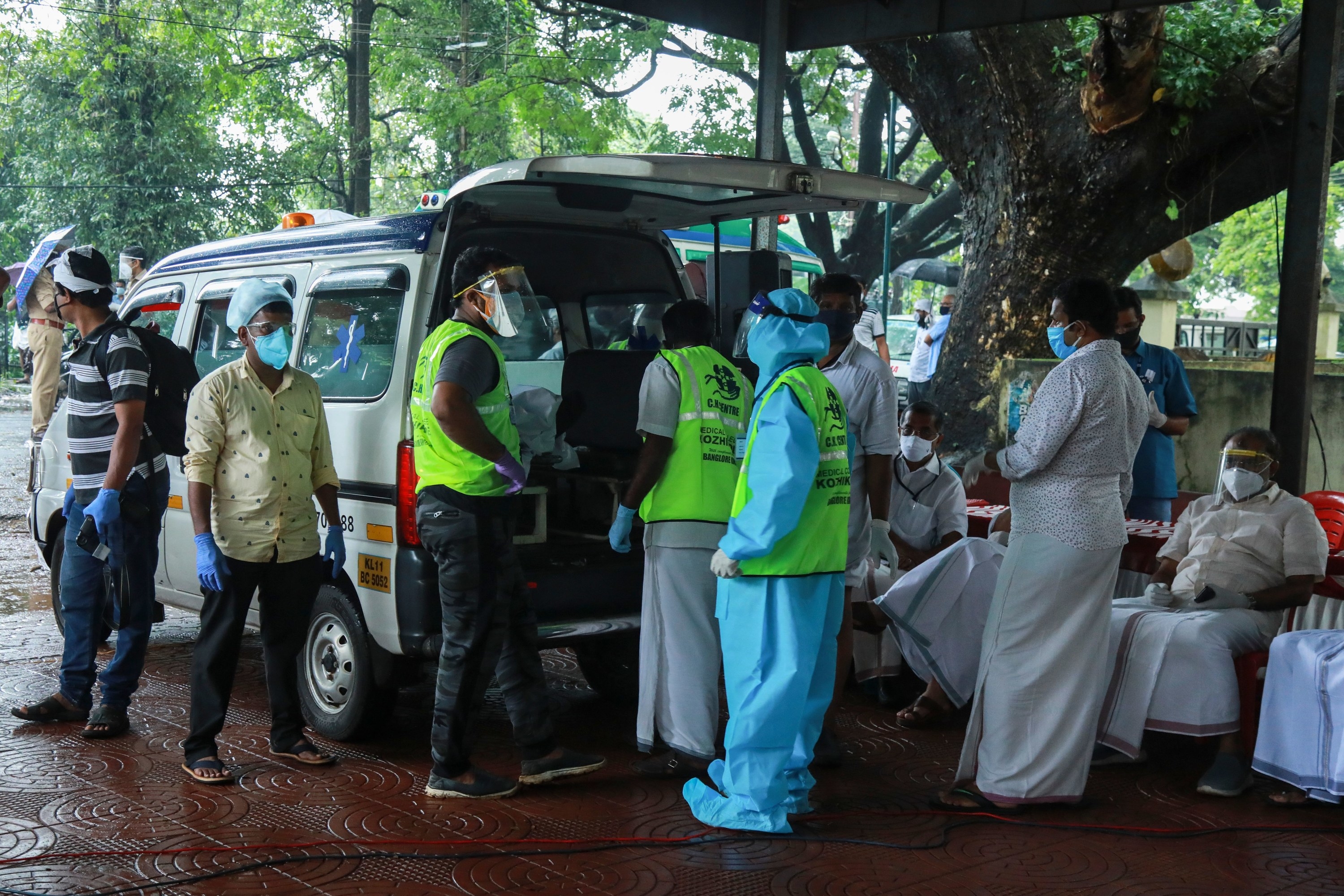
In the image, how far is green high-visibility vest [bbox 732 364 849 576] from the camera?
4.19 m

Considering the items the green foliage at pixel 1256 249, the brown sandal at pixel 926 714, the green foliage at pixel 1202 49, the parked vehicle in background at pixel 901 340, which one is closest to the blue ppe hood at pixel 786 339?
the brown sandal at pixel 926 714

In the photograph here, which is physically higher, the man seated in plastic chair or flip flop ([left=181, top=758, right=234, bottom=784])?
the man seated in plastic chair

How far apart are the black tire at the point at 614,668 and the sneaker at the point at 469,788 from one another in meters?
1.39

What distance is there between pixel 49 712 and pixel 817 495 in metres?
3.48

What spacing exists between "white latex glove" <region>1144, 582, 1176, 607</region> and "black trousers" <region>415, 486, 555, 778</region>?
264 centimetres

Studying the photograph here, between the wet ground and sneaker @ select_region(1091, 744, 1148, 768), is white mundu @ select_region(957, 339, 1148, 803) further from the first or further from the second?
sneaker @ select_region(1091, 744, 1148, 768)

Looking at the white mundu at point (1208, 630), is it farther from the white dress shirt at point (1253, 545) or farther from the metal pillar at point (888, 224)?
the metal pillar at point (888, 224)

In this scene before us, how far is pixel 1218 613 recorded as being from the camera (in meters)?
5.01

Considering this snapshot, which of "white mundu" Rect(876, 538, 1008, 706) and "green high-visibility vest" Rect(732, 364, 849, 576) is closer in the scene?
"green high-visibility vest" Rect(732, 364, 849, 576)

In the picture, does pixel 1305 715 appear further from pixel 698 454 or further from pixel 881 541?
pixel 698 454

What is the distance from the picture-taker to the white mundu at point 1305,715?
454 centimetres

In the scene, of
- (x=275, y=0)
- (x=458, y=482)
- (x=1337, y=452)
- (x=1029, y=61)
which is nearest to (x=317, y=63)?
(x=275, y=0)

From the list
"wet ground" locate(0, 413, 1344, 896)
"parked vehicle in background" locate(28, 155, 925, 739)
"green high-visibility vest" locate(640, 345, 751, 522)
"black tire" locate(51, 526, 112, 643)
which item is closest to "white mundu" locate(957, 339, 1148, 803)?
"wet ground" locate(0, 413, 1344, 896)

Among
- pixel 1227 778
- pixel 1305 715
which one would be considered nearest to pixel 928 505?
pixel 1227 778
